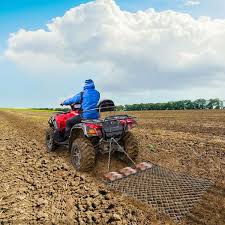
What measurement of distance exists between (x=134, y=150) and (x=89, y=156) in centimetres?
121

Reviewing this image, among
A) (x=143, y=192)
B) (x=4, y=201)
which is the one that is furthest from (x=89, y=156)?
(x=4, y=201)

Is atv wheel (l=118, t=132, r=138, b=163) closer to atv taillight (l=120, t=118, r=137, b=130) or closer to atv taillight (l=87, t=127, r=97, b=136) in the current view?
atv taillight (l=120, t=118, r=137, b=130)

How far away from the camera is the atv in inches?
274

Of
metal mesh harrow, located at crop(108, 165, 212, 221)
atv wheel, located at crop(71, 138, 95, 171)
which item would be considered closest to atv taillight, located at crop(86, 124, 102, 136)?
atv wheel, located at crop(71, 138, 95, 171)

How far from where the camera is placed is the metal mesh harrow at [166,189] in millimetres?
5207

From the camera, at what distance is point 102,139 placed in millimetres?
7281

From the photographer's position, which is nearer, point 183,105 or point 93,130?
point 93,130

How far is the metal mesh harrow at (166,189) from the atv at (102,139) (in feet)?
2.51

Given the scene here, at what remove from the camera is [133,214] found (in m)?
4.86

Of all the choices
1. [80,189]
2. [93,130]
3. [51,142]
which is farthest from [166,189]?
[51,142]

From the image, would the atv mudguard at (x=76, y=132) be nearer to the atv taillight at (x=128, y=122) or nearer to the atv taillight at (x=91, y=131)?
the atv taillight at (x=91, y=131)

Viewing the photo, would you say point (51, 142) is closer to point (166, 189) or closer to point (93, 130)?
point (93, 130)

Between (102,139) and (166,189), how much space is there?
202 cm

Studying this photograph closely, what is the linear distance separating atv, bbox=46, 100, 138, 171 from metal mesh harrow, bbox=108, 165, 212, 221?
766mm
